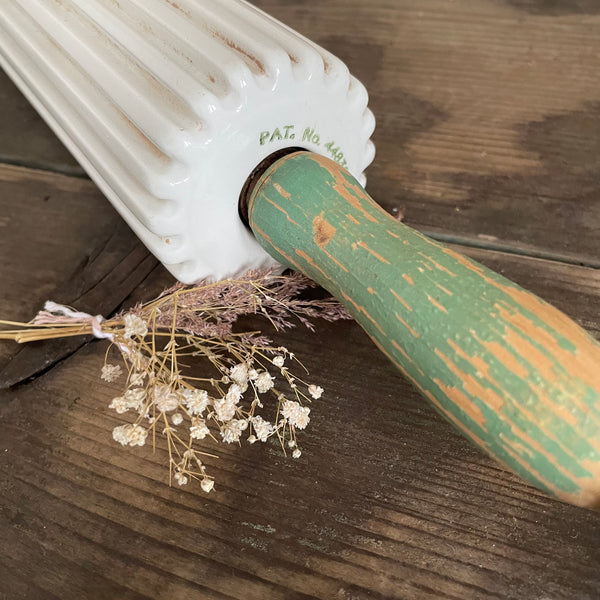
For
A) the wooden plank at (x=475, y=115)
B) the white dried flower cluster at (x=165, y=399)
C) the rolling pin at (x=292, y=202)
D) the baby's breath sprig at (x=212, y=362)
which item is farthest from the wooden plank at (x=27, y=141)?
the white dried flower cluster at (x=165, y=399)

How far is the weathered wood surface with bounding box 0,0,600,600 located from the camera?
348mm

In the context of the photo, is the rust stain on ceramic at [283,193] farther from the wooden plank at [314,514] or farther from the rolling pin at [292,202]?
the wooden plank at [314,514]

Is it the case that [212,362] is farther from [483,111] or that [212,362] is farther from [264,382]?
[483,111]

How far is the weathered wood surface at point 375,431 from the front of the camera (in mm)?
348

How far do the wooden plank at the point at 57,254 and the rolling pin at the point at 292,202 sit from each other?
0.25 ft

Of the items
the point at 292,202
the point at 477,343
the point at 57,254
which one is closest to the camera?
the point at 477,343

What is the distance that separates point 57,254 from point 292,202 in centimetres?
26

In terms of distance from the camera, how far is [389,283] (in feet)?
1.05

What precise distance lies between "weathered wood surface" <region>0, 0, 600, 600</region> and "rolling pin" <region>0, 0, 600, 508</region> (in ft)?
0.27

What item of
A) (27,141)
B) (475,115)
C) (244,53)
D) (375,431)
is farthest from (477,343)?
(27,141)

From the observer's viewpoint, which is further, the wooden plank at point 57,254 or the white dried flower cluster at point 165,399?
the wooden plank at point 57,254

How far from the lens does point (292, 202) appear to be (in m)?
0.38

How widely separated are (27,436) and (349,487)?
0.24 meters

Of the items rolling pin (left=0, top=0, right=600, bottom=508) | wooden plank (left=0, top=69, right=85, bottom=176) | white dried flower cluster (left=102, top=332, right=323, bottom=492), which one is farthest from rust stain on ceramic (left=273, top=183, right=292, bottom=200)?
wooden plank (left=0, top=69, right=85, bottom=176)
